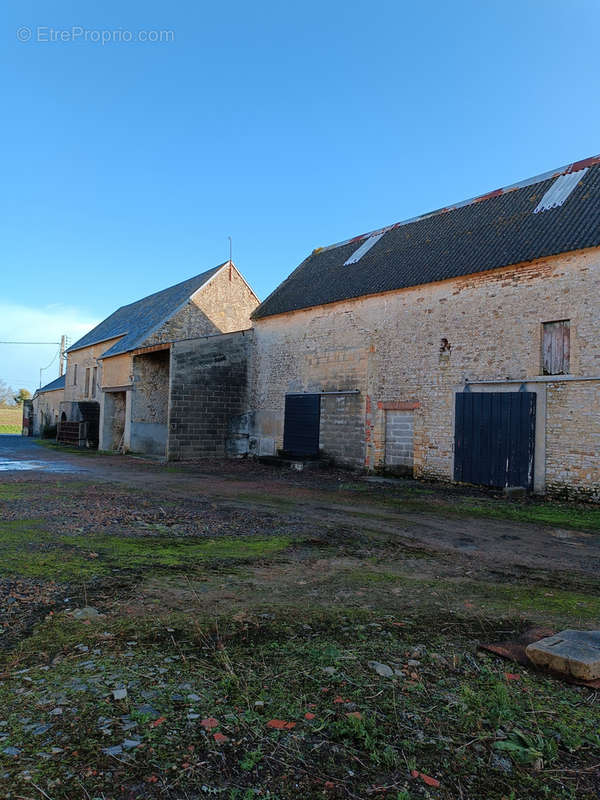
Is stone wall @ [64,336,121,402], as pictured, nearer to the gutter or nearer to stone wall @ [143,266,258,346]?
stone wall @ [143,266,258,346]

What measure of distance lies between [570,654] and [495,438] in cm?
996

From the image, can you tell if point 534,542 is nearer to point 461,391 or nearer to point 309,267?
point 461,391

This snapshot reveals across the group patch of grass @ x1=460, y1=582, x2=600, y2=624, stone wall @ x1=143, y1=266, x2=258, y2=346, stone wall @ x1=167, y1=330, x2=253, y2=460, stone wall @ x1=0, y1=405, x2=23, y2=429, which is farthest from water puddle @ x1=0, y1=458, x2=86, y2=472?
stone wall @ x1=0, y1=405, x2=23, y2=429

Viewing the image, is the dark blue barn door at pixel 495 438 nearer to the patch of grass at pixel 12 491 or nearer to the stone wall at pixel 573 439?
the stone wall at pixel 573 439

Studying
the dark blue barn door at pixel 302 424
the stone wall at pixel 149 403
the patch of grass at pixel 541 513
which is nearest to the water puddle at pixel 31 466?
the stone wall at pixel 149 403

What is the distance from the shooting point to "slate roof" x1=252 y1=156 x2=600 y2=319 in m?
12.4

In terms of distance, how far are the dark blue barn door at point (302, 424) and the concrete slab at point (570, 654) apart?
14193 millimetres

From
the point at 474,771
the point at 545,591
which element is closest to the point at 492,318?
the point at 545,591

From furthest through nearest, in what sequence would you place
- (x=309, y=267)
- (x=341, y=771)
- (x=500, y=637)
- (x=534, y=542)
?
(x=309, y=267) < (x=534, y=542) < (x=500, y=637) < (x=341, y=771)

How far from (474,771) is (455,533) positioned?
577 cm

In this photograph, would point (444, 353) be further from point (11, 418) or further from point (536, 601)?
point (11, 418)

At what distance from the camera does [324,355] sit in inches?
696

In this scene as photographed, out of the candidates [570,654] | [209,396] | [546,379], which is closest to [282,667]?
[570,654]

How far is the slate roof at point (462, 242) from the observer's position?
40.7 ft
